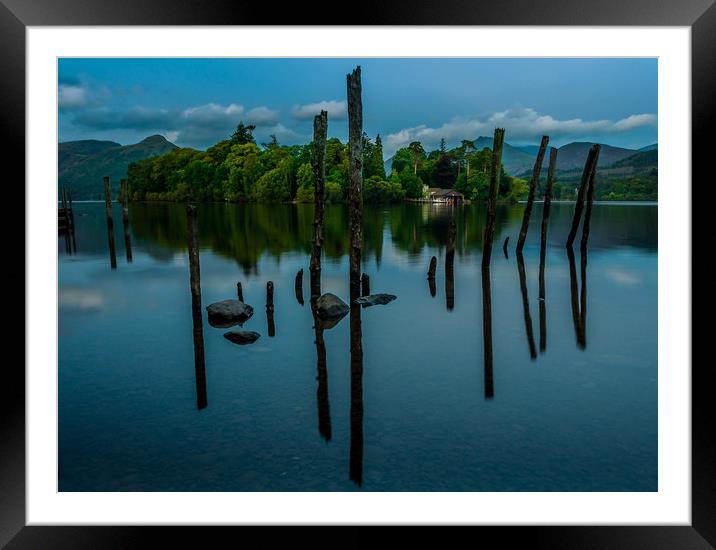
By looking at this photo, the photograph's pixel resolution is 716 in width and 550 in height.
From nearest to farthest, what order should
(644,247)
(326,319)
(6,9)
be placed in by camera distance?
(6,9) → (326,319) → (644,247)

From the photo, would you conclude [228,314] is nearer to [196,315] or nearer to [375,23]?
[196,315]

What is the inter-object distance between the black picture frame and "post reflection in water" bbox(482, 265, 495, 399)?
5.04 meters

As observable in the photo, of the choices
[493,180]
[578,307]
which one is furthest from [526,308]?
[493,180]

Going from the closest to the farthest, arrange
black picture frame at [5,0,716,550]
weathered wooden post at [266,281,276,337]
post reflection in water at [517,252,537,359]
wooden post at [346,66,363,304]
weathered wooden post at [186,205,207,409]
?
black picture frame at [5,0,716,550] < weathered wooden post at [186,205,207,409] < wooden post at [346,66,363,304] < post reflection in water at [517,252,537,359] < weathered wooden post at [266,281,276,337]

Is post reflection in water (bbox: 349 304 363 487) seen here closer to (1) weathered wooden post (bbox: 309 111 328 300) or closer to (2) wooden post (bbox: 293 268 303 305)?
(1) weathered wooden post (bbox: 309 111 328 300)

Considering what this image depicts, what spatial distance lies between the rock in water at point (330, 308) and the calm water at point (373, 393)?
409 mm

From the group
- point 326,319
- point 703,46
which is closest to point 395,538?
point 703,46

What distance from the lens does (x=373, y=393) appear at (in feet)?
31.8

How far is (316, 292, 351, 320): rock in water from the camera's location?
14.9 metres

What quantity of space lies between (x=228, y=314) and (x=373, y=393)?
6221 mm

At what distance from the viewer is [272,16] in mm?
4496

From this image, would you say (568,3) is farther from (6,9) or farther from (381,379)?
(381,379)

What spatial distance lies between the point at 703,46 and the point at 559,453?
5.01 m

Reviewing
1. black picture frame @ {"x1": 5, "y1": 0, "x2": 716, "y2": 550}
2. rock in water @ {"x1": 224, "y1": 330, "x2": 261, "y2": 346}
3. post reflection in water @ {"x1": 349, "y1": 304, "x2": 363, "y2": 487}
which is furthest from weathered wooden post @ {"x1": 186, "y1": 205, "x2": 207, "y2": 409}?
black picture frame @ {"x1": 5, "y1": 0, "x2": 716, "y2": 550}
